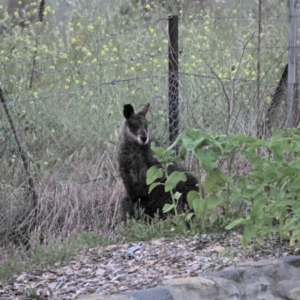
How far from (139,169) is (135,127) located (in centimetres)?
45

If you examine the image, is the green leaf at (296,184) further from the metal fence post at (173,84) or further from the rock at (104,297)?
the metal fence post at (173,84)

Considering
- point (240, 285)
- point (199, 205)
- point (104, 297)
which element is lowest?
point (240, 285)

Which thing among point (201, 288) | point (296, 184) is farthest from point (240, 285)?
point (296, 184)

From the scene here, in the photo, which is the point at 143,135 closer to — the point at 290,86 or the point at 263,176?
the point at 290,86

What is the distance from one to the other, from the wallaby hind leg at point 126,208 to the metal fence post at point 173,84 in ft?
3.39

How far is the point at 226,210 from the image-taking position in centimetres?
643

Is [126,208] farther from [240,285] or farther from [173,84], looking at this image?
[240,285]

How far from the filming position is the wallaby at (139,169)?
8109mm

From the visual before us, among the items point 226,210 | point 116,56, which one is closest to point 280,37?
point 116,56

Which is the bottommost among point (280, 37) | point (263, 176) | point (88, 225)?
point (88, 225)

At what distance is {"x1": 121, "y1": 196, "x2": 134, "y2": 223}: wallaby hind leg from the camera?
8109 mm

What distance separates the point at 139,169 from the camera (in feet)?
27.3

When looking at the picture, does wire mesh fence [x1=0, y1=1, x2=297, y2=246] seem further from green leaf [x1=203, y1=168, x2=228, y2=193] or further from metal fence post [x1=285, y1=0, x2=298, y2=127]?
green leaf [x1=203, y1=168, x2=228, y2=193]

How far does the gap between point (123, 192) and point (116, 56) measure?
393 cm
